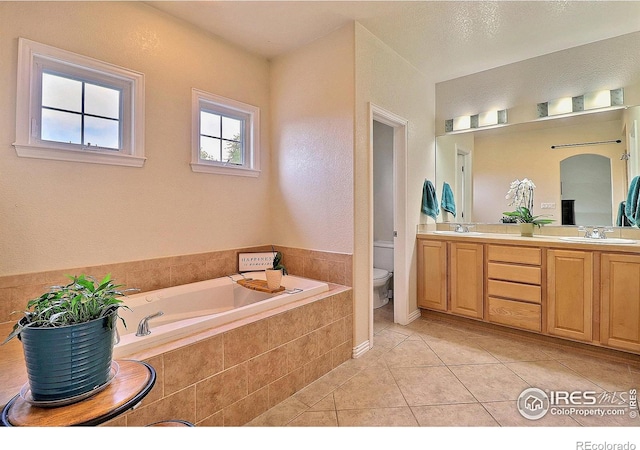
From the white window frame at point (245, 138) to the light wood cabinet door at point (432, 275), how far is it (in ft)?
6.33

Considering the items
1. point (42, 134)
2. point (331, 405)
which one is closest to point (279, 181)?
point (42, 134)

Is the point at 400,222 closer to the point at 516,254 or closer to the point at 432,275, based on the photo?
the point at 432,275

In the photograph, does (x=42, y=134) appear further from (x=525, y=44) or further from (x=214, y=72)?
(x=525, y=44)

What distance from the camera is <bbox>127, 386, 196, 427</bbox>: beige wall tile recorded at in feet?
4.24

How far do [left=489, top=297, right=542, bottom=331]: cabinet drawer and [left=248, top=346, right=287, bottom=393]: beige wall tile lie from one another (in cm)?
204

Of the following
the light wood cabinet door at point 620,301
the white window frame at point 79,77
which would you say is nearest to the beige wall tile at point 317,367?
the white window frame at point 79,77

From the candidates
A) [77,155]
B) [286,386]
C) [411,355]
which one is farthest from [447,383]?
[77,155]

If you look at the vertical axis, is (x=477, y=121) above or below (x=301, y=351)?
above

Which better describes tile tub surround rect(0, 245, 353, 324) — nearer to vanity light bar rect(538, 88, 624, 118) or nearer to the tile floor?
the tile floor

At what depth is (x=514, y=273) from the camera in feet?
8.87

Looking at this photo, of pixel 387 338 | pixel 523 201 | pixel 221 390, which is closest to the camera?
pixel 221 390

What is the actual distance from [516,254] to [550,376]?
38.6 inches

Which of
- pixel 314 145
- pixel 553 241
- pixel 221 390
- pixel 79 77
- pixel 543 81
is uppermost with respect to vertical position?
pixel 543 81

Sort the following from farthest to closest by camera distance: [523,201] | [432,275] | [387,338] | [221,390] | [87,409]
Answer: [432,275] → [523,201] → [387,338] → [221,390] → [87,409]
